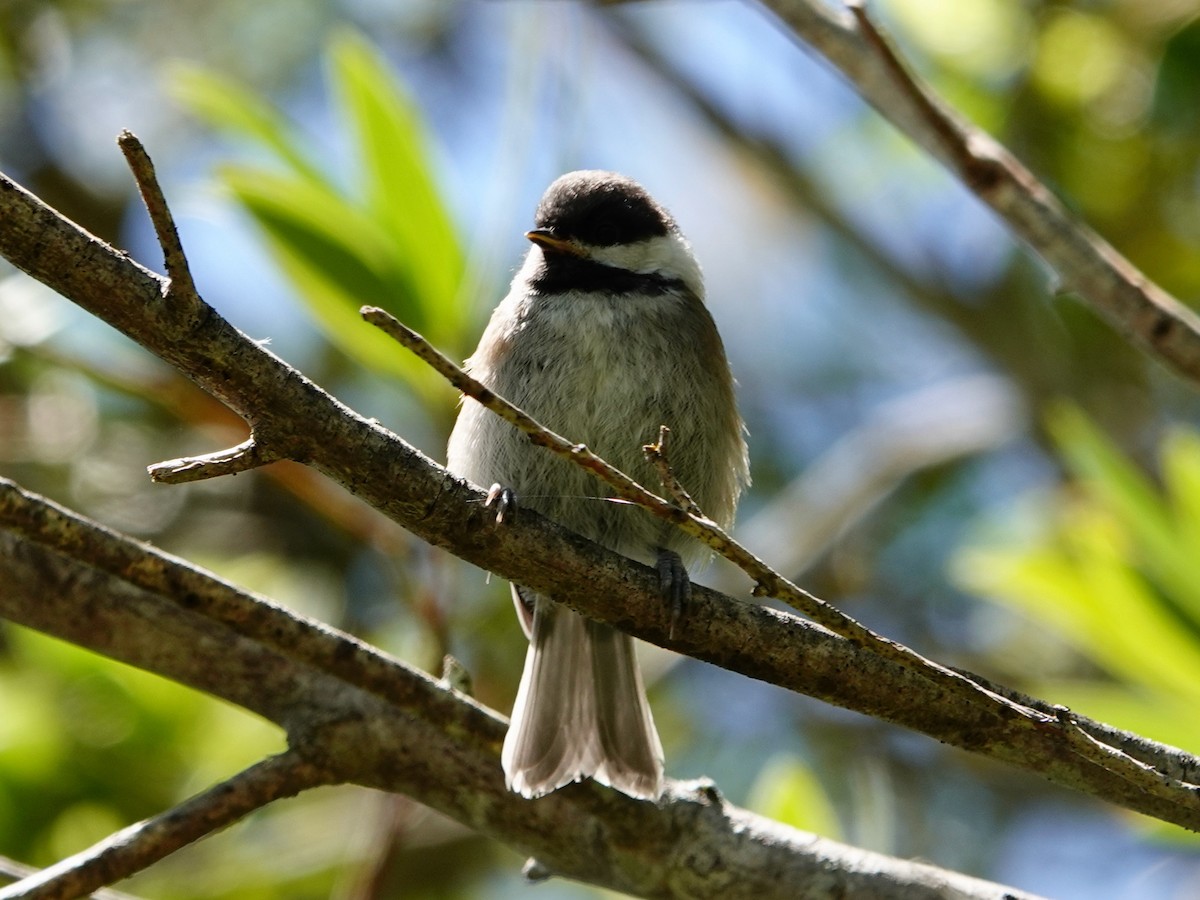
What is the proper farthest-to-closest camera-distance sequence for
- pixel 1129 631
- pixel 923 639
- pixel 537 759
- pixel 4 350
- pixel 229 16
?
pixel 229 16
pixel 923 639
pixel 4 350
pixel 1129 631
pixel 537 759

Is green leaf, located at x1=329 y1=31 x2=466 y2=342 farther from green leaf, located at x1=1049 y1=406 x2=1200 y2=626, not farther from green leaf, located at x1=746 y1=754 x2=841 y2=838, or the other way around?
green leaf, located at x1=1049 y1=406 x2=1200 y2=626

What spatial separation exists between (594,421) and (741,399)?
3023 millimetres

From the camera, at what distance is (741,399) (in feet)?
20.5

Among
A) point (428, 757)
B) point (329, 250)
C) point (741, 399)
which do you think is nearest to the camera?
point (428, 757)

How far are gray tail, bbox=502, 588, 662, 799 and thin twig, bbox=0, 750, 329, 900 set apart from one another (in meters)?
0.41

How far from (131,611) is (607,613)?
1018 mm

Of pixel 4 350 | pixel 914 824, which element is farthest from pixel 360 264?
pixel 914 824

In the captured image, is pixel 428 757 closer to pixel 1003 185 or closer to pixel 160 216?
pixel 160 216

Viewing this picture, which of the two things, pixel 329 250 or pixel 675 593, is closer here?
pixel 675 593

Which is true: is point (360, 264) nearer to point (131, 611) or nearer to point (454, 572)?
point (454, 572)

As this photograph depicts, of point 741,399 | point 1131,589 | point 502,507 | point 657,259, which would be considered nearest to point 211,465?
point 502,507

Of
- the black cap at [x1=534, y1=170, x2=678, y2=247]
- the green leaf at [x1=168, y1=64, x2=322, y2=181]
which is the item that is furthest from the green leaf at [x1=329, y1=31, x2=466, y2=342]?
the black cap at [x1=534, y1=170, x2=678, y2=247]

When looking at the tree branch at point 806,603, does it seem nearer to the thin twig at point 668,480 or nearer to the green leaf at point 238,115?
the thin twig at point 668,480

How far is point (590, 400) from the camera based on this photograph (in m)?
3.31
